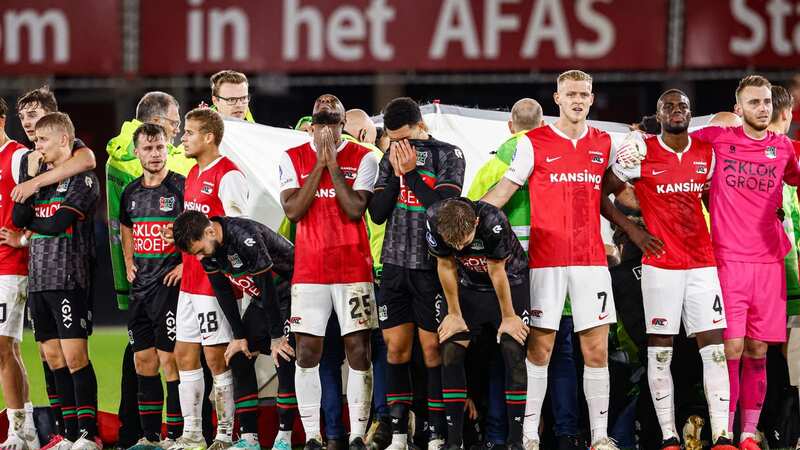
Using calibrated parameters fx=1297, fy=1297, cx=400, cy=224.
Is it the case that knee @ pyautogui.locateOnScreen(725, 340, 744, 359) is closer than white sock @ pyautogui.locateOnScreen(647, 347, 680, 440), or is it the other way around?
white sock @ pyautogui.locateOnScreen(647, 347, 680, 440)

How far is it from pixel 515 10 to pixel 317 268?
670 cm

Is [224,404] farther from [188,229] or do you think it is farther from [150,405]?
[188,229]

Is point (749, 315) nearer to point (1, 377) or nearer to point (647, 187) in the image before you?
point (647, 187)

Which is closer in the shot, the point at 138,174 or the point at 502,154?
the point at 502,154

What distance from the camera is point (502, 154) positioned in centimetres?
665

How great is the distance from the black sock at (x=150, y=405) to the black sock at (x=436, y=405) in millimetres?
1477

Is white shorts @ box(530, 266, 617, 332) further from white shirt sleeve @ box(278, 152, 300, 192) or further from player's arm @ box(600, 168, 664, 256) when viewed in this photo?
white shirt sleeve @ box(278, 152, 300, 192)

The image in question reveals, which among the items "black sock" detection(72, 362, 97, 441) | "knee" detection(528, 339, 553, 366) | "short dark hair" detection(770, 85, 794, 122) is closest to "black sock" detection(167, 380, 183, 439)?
"black sock" detection(72, 362, 97, 441)

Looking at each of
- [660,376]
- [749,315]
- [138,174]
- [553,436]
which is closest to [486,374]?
[553,436]

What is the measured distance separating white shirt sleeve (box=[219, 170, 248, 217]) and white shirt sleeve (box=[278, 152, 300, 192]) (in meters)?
0.23

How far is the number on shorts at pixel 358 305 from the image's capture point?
21.1 ft

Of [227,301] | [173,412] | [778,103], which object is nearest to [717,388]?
[778,103]

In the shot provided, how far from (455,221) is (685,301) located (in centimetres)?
129

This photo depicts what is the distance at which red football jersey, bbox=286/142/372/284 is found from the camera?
6445mm
